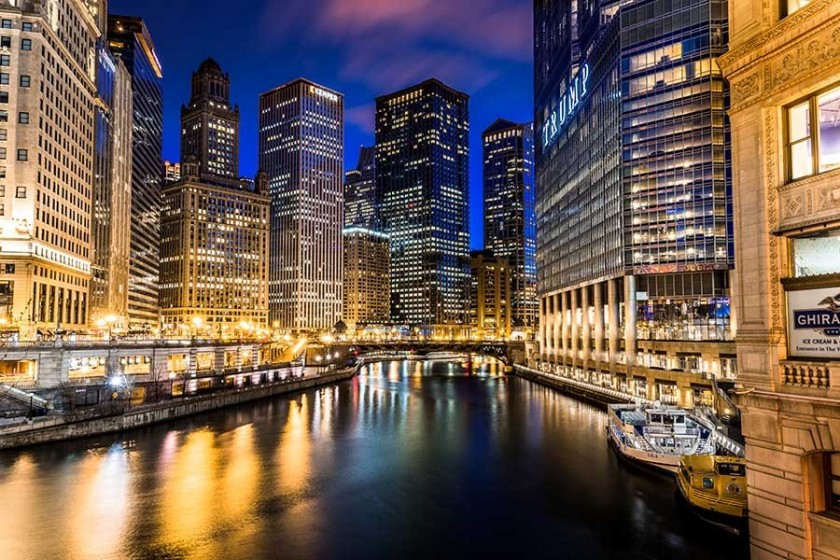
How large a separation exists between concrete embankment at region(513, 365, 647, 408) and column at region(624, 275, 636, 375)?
287 inches

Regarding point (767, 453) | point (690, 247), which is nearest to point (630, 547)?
point (767, 453)

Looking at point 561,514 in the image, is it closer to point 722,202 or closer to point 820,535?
point 820,535

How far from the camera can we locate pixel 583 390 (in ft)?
370

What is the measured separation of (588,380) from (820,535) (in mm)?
112221

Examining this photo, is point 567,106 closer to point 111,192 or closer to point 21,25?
point 21,25

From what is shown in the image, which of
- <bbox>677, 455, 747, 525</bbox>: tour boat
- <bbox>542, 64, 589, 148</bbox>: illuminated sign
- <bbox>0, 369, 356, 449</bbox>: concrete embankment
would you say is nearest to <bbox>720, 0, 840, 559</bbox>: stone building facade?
<bbox>677, 455, 747, 525</bbox>: tour boat

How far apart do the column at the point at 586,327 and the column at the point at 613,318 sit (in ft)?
44.9

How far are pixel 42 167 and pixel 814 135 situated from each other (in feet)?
400

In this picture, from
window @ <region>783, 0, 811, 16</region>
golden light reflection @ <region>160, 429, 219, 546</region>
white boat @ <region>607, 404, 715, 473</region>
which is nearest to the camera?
window @ <region>783, 0, 811, 16</region>

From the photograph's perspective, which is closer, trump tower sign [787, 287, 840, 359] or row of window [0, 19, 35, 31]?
trump tower sign [787, 287, 840, 359]

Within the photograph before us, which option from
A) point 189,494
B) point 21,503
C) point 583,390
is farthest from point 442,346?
point 21,503

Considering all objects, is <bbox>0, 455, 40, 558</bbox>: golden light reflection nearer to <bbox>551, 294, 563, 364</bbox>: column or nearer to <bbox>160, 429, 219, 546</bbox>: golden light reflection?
<bbox>160, 429, 219, 546</bbox>: golden light reflection

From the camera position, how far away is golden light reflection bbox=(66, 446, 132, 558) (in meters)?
37.9

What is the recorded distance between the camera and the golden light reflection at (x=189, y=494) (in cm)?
4061
